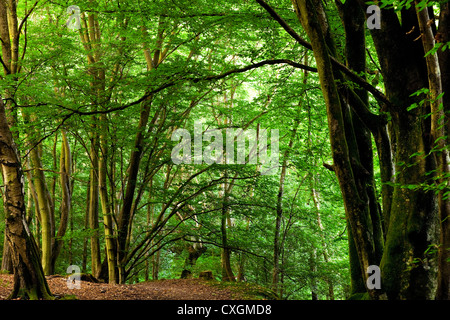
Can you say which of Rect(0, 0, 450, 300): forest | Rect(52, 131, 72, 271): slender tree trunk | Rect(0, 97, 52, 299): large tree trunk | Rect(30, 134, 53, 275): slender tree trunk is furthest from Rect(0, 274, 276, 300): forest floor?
Rect(52, 131, 72, 271): slender tree trunk

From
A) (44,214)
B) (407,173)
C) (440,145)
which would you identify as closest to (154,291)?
(44,214)

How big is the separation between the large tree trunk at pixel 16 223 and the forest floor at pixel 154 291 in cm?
40

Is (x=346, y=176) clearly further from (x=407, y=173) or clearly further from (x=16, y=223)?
(x=16, y=223)

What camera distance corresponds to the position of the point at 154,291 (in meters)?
7.24

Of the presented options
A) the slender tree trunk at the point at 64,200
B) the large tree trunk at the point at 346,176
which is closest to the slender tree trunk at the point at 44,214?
the slender tree trunk at the point at 64,200

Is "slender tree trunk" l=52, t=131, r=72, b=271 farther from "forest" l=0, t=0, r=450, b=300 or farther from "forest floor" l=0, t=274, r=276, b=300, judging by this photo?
"forest floor" l=0, t=274, r=276, b=300

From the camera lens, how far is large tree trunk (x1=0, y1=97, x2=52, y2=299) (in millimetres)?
3973

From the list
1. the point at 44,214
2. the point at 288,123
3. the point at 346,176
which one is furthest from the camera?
the point at 288,123

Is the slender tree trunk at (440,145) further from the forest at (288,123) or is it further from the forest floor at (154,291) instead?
the forest floor at (154,291)

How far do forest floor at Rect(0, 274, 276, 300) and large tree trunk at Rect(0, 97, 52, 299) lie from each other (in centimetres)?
40

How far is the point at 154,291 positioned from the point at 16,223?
3916 millimetres

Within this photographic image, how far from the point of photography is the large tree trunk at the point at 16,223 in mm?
3973

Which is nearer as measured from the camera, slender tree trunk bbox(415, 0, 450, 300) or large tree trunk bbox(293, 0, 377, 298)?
slender tree trunk bbox(415, 0, 450, 300)
